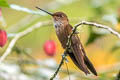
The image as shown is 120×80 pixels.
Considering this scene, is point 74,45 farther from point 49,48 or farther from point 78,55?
point 49,48

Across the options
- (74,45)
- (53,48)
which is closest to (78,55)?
(74,45)

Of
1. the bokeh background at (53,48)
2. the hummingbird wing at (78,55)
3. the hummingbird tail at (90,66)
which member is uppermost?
the hummingbird wing at (78,55)

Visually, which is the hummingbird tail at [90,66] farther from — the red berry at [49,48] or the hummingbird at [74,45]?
the red berry at [49,48]

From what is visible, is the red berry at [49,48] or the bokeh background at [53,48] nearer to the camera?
the bokeh background at [53,48]

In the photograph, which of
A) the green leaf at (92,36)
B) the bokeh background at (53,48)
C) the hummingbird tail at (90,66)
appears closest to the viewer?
the hummingbird tail at (90,66)

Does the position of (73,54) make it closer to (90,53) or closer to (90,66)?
(90,66)

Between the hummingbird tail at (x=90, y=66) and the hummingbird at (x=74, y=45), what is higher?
the hummingbird at (x=74, y=45)

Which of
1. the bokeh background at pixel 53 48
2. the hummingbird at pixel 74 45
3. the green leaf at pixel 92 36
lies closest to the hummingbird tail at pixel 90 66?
the hummingbird at pixel 74 45

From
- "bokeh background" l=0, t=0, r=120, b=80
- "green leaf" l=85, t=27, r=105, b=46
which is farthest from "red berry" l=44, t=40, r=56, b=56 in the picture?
"green leaf" l=85, t=27, r=105, b=46
